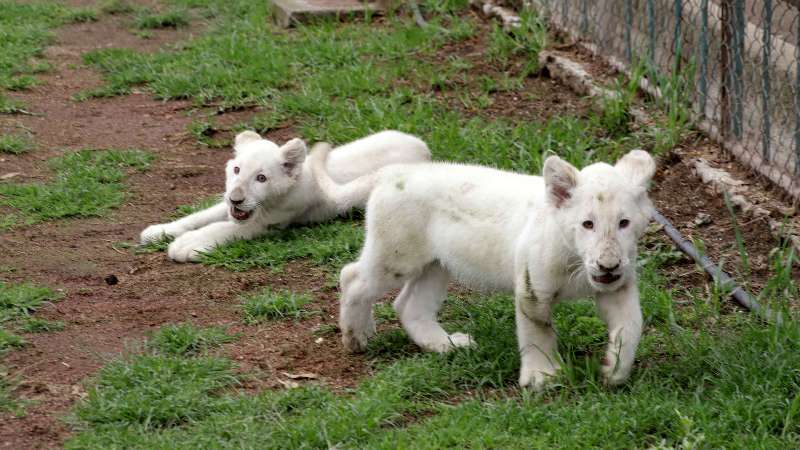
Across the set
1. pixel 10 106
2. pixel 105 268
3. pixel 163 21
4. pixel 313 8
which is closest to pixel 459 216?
pixel 105 268

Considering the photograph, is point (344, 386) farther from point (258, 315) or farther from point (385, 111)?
point (385, 111)

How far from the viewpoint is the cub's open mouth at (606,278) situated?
192 inches

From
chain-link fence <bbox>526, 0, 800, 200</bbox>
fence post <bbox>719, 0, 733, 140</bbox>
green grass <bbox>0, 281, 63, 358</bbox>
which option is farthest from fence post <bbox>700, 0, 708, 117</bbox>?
green grass <bbox>0, 281, 63, 358</bbox>

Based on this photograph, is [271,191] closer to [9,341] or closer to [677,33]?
[9,341]

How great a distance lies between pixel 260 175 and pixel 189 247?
611 mm

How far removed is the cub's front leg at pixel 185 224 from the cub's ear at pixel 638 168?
3185mm

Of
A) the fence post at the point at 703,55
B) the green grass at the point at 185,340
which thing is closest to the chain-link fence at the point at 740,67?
the fence post at the point at 703,55

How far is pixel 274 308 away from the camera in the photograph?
6.45 metres

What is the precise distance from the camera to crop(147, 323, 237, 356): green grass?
5977 mm

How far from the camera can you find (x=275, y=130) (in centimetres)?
934

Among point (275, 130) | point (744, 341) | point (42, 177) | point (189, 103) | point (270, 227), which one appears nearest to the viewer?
point (744, 341)

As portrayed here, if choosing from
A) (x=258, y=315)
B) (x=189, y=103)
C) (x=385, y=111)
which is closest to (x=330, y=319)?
(x=258, y=315)

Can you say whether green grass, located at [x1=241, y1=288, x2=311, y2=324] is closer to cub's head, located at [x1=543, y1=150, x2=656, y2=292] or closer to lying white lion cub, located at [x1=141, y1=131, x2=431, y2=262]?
lying white lion cub, located at [x1=141, y1=131, x2=431, y2=262]

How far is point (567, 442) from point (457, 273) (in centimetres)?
110
